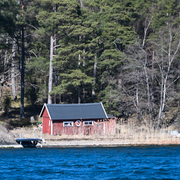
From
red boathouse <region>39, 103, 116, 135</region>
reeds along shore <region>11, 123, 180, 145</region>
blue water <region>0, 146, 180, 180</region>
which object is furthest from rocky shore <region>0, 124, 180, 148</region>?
blue water <region>0, 146, 180, 180</region>

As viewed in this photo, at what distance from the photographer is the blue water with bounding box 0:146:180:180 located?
20.1 m

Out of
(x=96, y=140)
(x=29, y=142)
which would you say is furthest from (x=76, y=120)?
(x=29, y=142)

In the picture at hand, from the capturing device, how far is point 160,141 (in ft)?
112

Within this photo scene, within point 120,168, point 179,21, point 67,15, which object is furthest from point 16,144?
point 179,21

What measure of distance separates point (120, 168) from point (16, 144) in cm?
1384

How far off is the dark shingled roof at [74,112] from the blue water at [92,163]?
722cm

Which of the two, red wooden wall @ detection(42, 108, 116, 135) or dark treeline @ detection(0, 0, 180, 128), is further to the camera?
dark treeline @ detection(0, 0, 180, 128)

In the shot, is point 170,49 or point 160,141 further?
point 170,49

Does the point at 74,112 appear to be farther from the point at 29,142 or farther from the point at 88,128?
the point at 29,142

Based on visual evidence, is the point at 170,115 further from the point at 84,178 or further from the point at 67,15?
the point at 84,178

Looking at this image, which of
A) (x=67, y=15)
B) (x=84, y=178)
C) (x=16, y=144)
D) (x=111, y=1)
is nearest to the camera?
(x=84, y=178)

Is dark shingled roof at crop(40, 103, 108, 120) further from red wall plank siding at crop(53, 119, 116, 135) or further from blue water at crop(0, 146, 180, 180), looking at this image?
blue water at crop(0, 146, 180, 180)

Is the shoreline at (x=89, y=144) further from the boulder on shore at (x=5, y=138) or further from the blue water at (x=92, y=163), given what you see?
the blue water at (x=92, y=163)

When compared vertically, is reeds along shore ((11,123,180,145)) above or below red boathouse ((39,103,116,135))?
below
